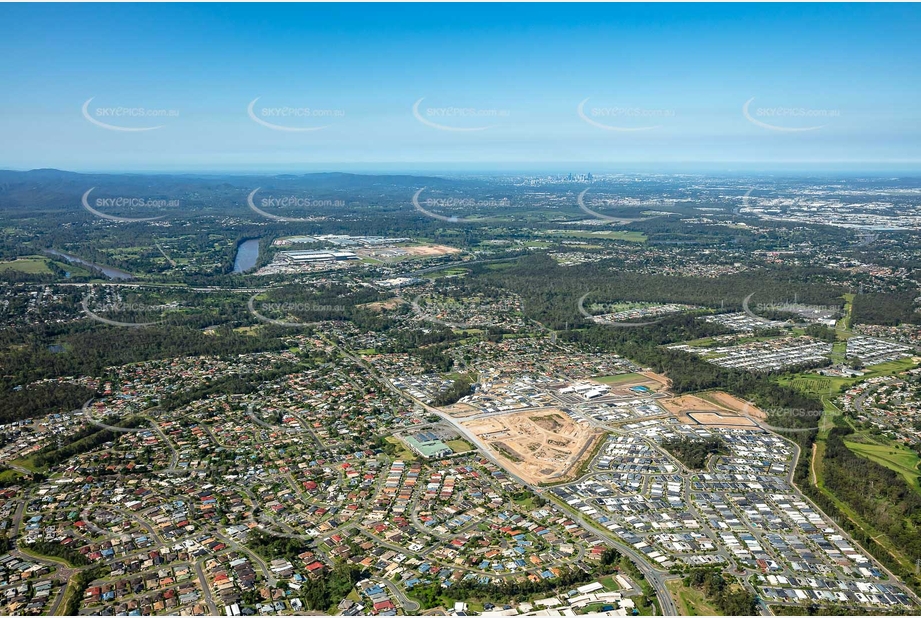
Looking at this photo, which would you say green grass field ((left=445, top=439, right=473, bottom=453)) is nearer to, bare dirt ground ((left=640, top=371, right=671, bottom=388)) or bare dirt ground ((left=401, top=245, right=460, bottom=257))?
bare dirt ground ((left=640, top=371, right=671, bottom=388))

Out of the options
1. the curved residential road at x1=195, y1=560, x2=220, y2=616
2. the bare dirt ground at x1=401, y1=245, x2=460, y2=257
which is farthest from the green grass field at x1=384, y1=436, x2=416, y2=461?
the bare dirt ground at x1=401, y1=245, x2=460, y2=257

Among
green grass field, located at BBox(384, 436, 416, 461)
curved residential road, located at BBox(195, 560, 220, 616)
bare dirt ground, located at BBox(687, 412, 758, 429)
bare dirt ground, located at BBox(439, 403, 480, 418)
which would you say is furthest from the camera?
bare dirt ground, located at BBox(439, 403, 480, 418)

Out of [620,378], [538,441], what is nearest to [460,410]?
[538,441]

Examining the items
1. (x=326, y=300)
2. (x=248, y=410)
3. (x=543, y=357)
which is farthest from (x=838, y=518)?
(x=326, y=300)

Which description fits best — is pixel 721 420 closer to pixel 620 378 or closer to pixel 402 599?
pixel 620 378

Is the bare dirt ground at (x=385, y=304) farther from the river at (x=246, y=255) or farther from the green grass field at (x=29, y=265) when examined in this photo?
the green grass field at (x=29, y=265)

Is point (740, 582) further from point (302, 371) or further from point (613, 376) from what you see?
point (302, 371)
